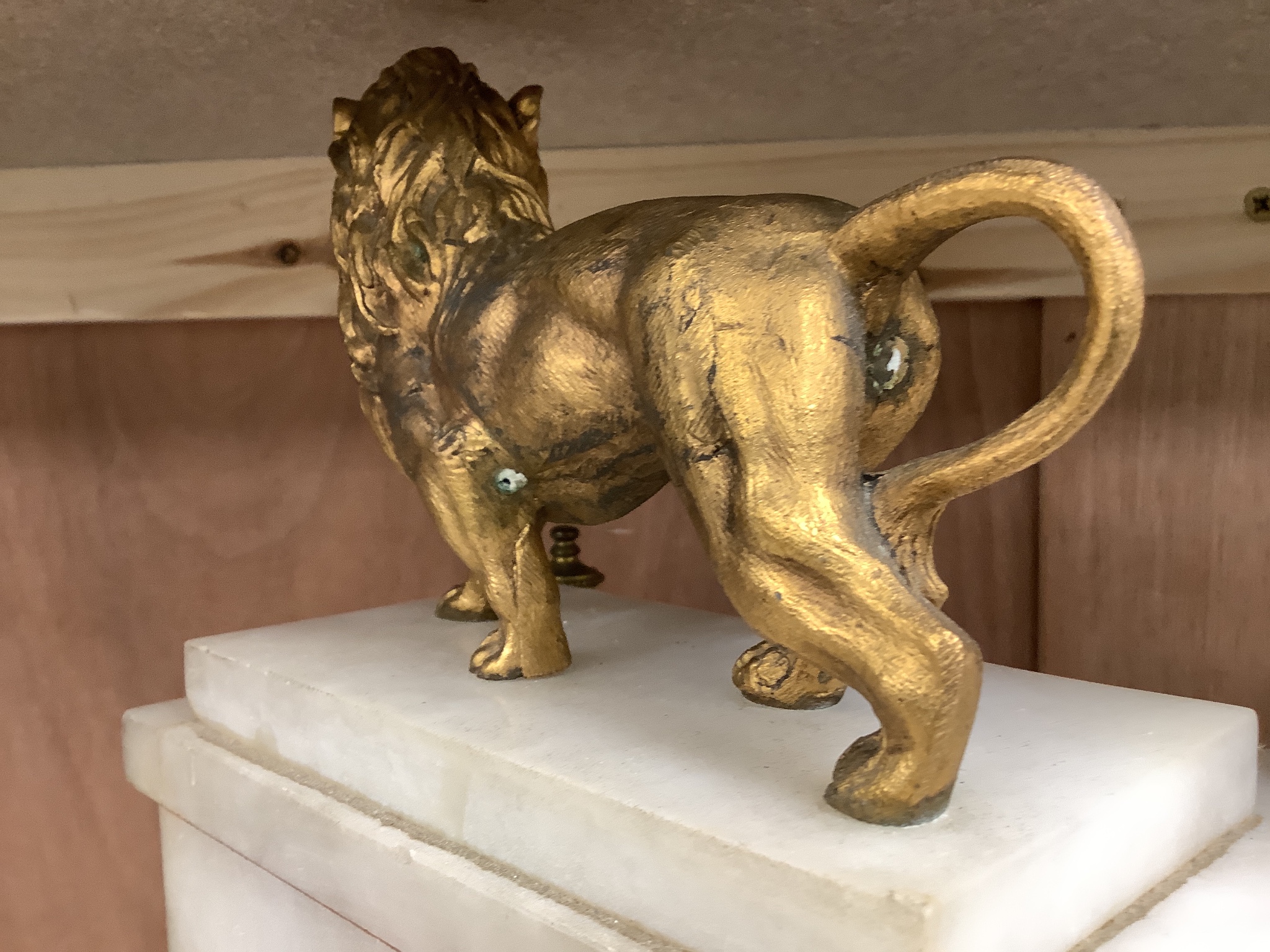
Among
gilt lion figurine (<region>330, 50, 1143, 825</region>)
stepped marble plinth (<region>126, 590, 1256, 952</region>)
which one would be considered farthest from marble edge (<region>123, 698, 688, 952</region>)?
gilt lion figurine (<region>330, 50, 1143, 825</region>)

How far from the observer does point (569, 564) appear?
2.89ft

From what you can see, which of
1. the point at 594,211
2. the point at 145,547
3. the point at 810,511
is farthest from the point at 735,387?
the point at 145,547

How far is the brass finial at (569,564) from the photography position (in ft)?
2.88

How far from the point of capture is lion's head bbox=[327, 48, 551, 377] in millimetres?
625

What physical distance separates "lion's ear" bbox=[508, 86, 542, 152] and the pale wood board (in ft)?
0.60

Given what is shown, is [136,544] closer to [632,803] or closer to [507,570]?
[507,570]

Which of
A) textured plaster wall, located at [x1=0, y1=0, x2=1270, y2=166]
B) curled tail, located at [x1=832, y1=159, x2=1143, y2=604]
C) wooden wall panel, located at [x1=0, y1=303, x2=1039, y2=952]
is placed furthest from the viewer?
wooden wall panel, located at [x1=0, y1=303, x2=1039, y2=952]

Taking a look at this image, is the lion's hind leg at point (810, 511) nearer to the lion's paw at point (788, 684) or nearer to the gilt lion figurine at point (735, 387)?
the gilt lion figurine at point (735, 387)

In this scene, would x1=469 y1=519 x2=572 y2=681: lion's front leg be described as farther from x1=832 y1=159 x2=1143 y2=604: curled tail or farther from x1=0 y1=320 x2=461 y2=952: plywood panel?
x1=0 y1=320 x2=461 y2=952: plywood panel

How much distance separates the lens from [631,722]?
0.54 m

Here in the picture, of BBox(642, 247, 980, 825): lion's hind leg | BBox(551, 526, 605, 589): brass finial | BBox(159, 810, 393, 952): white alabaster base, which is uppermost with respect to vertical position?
BBox(642, 247, 980, 825): lion's hind leg

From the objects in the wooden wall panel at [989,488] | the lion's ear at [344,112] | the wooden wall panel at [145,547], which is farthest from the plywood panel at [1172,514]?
the lion's ear at [344,112]

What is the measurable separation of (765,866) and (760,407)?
0.17 meters

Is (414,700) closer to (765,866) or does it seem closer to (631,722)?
(631,722)
